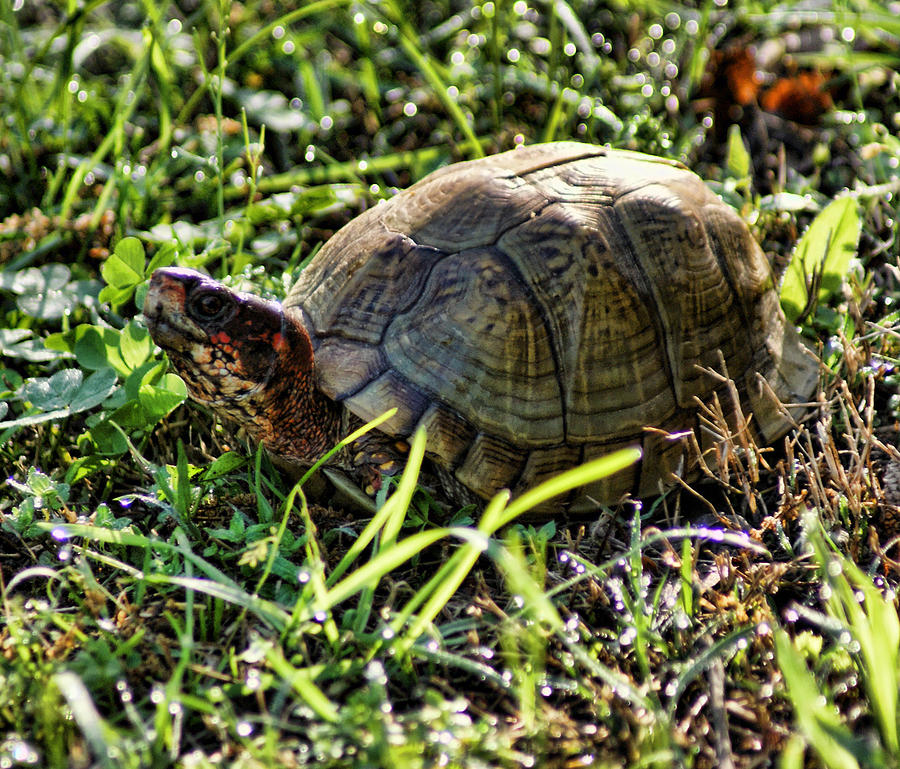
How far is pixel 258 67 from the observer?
343cm

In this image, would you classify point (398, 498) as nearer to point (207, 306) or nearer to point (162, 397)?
point (207, 306)

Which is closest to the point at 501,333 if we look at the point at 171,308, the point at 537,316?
the point at 537,316

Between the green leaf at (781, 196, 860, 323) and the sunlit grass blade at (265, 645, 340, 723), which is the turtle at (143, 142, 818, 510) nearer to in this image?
the green leaf at (781, 196, 860, 323)

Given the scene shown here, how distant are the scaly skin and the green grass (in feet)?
0.45

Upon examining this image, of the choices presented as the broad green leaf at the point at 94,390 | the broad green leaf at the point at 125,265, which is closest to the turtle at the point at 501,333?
the broad green leaf at the point at 94,390

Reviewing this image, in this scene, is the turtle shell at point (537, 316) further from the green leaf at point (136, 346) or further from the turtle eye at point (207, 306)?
the green leaf at point (136, 346)

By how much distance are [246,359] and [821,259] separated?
1577mm

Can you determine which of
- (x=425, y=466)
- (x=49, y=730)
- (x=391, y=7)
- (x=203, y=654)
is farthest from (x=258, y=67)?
(x=49, y=730)

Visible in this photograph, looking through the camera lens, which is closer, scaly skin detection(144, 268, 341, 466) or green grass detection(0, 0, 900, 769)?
green grass detection(0, 0, 900, 769)

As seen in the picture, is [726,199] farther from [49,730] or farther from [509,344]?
[49,730]

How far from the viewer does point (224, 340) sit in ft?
5.80

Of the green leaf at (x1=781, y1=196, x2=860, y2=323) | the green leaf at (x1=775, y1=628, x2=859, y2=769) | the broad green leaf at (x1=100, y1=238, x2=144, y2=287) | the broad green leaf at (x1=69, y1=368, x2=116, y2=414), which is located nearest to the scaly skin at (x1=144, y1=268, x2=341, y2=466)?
the broad green leaf at (x1=69, y1=368, x2=116, y2=414)

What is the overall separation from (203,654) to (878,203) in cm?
235

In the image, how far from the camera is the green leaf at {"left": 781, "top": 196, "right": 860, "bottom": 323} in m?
2.25
